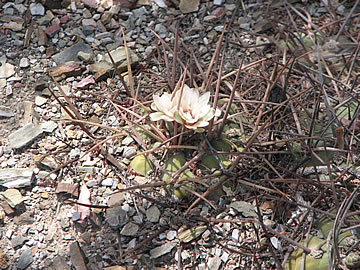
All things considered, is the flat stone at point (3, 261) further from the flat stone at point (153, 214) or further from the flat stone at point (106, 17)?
the flat stone at point (106, 17)

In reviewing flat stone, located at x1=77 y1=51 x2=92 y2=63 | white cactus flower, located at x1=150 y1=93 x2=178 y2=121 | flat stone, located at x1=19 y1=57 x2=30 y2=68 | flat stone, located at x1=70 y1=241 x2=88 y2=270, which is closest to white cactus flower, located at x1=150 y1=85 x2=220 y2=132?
white cactus flower, located at x1=150 y1=93 x2=178 y2=121

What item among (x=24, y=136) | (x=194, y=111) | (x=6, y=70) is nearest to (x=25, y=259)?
(x=24, y=136)

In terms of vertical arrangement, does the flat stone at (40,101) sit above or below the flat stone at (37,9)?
below

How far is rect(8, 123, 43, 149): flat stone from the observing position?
1.51 metres

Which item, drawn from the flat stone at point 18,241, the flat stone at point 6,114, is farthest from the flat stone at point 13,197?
the flat stone at point 6,114

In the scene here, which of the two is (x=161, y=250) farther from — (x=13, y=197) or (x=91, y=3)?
(x=91, y=3)

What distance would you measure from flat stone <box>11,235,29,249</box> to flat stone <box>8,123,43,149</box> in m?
0.33

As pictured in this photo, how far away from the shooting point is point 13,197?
1.39 meters

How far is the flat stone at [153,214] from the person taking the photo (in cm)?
136

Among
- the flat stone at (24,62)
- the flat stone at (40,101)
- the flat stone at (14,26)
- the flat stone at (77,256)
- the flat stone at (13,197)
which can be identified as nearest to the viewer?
the flat stone at (77,256)

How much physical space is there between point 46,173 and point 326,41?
128cm

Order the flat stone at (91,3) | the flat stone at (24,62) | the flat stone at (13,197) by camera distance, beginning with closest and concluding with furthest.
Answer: the flat stone at (13,197) → the flat stone at (24,62) → the flat stone at (91,3)

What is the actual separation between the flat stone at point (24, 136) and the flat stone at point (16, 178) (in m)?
0.10

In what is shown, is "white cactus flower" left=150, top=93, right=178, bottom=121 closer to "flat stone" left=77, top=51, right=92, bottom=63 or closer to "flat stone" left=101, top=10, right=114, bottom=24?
"flat stone" left=77, top=51, right=92, bottom=63
